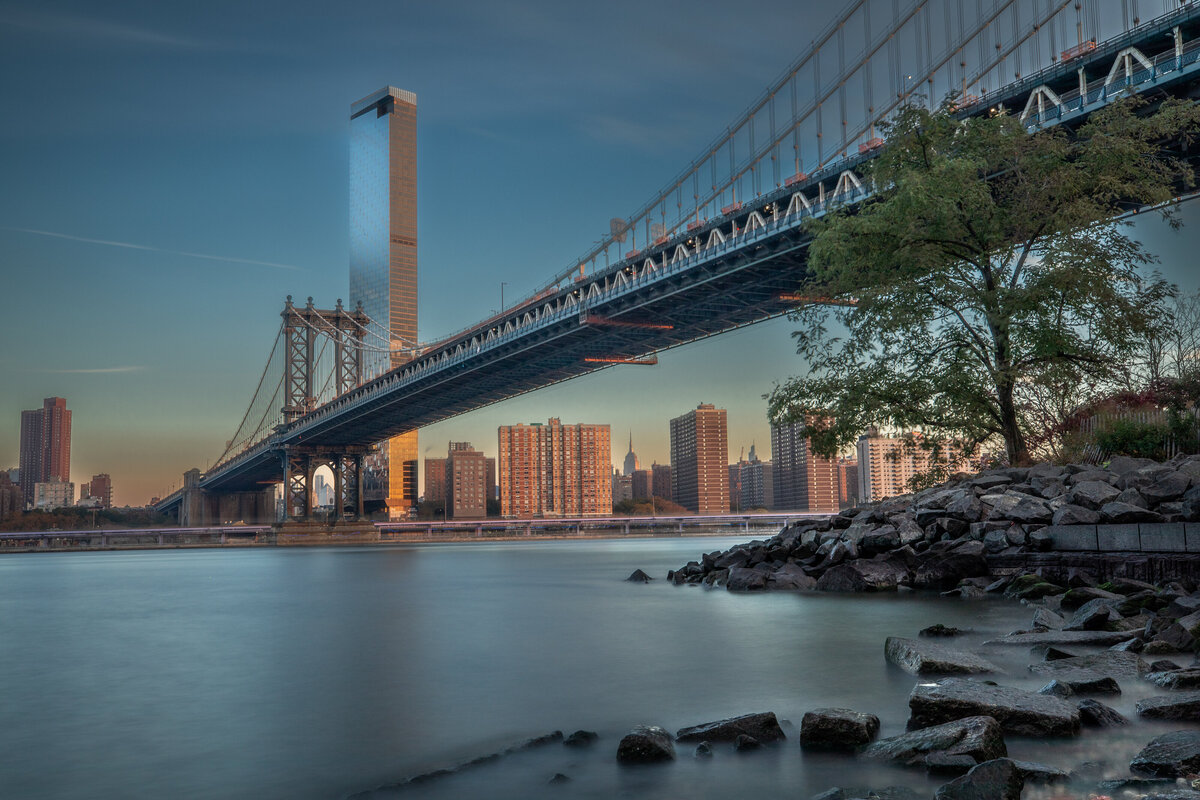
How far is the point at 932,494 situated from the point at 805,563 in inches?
88.7

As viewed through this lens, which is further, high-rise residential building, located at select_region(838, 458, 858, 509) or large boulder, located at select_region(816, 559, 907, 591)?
high-rise residential building, located at select_region(838, 458, 858, 509)

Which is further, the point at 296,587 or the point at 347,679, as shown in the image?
the point at 296,587

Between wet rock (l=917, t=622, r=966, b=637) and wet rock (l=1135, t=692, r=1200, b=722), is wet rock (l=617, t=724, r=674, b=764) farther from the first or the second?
wet rock (l=917, t=622, r=966, b=637)

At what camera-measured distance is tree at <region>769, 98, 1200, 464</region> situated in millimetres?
13211

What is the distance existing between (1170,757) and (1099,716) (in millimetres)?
688

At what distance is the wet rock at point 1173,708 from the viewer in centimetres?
375

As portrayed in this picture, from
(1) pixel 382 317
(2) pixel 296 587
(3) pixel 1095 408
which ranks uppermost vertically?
(1) pixel 382 317

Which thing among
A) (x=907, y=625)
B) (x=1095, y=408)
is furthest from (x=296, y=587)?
(x=1095, y=408)

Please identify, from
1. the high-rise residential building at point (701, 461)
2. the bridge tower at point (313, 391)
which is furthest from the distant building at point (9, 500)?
the high-rise residential building at point (701, 461)

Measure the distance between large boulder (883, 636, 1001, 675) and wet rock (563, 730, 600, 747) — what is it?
7.04ft

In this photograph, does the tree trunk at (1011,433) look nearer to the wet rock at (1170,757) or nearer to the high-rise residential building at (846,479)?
the wet rock at (1170,757)

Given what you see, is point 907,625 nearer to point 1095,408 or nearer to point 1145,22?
point 1095,408

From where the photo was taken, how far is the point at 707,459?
14762 cm

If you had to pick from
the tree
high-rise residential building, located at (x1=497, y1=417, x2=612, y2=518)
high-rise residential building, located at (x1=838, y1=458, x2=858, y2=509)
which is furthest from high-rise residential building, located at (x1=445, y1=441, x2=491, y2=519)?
the tree
